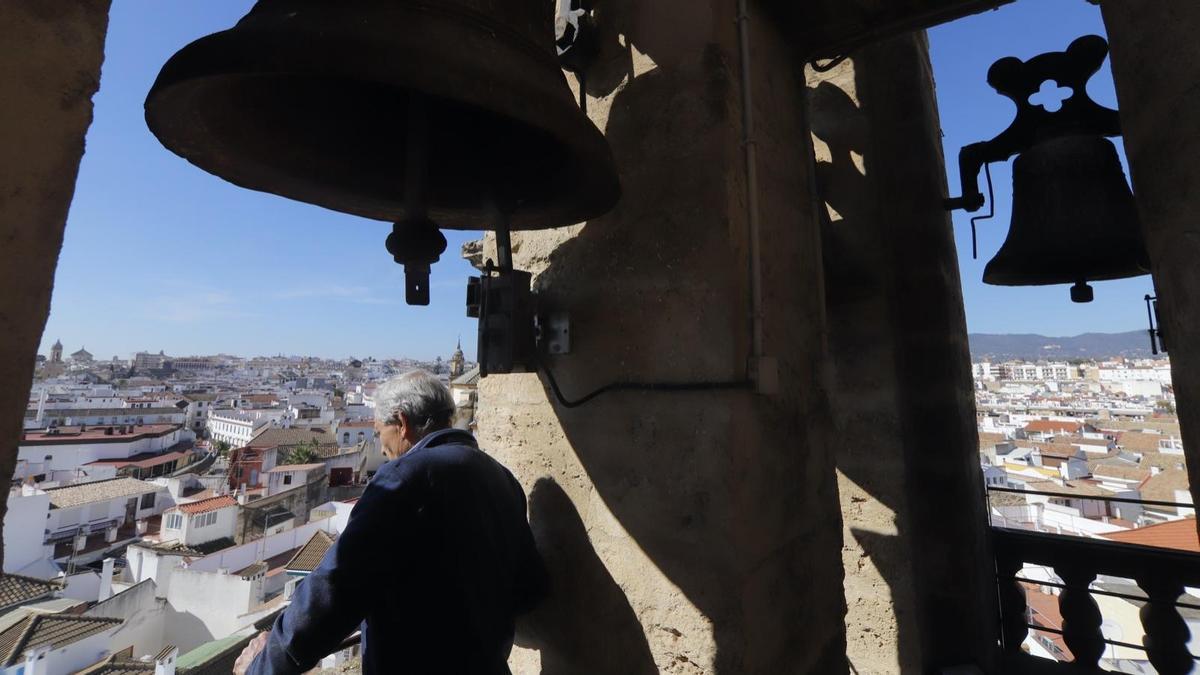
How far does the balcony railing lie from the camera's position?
2.36m

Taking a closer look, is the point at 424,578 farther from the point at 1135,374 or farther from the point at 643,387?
the point at 1135,374

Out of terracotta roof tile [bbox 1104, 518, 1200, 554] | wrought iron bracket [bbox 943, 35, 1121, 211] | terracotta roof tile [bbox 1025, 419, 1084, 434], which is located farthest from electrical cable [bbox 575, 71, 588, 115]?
terracotta roof tile [bbox 1025, 419, 1084, 434]

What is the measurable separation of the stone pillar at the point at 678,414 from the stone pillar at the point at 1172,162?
0.82 metres

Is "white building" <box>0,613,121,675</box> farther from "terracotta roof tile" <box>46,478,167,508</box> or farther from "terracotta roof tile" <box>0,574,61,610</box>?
"terracotta roof tile" <box>46,478,167,508</box>

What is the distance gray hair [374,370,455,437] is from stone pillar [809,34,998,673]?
2035 millimetres

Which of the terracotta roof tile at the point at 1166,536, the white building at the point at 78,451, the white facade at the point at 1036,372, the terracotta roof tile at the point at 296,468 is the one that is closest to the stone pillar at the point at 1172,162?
the terracotta roof tile at the point at 1166,536

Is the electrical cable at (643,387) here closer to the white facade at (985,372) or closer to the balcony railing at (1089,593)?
the balcony railing at (1089,593)

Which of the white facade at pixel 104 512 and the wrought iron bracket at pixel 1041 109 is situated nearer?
the wrought iron bracket at pixel 1041 109

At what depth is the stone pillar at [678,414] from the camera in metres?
1.40

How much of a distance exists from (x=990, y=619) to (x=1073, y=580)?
419 mm

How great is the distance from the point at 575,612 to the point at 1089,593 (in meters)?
2.65

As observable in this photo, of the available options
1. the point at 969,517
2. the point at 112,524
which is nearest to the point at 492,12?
the point at 969,517

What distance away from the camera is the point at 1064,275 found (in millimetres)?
2406

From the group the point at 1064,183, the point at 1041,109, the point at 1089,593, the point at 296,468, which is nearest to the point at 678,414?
the point at 1064,183
